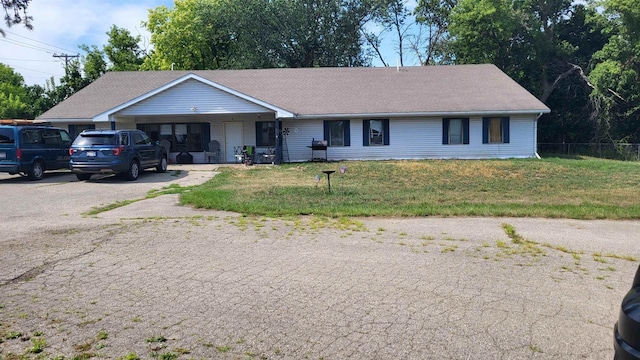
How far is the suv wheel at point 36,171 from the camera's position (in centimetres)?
1670

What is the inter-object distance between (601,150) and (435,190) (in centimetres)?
2326

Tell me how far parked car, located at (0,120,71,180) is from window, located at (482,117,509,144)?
18.1 m

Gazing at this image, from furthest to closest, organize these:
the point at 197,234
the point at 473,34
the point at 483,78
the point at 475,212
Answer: the point at 473,34 → the point at 483,78 → the point at 475,212 → the point at 197,234

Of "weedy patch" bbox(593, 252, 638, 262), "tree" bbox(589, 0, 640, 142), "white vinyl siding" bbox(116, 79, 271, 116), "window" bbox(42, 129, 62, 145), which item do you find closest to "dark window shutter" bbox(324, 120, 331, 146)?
"white vinyl siding" bbox(116, 79, 271, 116)

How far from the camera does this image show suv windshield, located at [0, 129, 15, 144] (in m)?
16.1

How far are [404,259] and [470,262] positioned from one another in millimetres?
815

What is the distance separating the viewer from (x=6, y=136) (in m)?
16.1

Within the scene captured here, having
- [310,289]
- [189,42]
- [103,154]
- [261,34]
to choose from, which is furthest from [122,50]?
[310,289]

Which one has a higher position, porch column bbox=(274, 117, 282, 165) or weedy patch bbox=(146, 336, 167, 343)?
porch column bbox=(274, 117, 282, 165)

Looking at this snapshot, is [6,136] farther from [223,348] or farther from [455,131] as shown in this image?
[455,131]

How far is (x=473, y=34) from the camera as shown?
116 feet

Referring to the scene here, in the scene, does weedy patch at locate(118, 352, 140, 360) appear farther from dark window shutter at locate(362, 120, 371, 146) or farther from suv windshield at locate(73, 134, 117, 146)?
dark window shutter at locate(362, 120, 371, 146)

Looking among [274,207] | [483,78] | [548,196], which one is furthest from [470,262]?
[483,78]

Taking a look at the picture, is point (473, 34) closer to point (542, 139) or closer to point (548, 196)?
point (542, 139)
